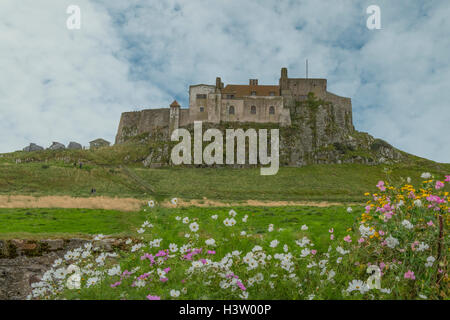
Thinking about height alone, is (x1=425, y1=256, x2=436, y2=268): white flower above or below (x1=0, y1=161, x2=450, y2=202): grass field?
below

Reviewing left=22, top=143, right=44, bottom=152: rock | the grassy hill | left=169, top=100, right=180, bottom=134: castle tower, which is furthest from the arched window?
left=22, top=143, right=44, bottom=152: rock

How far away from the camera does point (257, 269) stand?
571 centimetres

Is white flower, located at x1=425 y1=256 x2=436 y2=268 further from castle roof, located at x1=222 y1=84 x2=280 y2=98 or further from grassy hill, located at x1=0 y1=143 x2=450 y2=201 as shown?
castle roof, located at x1=222 y1=84 x2=280 y2=98

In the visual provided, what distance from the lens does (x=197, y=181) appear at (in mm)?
53812

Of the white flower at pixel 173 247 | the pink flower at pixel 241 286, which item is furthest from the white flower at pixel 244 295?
the white flower at pixel 173 247

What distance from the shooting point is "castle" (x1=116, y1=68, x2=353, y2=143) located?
265ft

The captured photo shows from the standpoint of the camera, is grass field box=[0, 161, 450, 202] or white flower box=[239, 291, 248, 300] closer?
white flower box=[239, 291, 248, 300]

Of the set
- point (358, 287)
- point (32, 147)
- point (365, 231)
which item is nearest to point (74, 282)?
point (358, 287)

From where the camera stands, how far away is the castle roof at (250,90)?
84.3 m

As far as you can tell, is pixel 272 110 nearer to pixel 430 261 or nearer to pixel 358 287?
pixel 430 261

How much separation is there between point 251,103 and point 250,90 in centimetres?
545

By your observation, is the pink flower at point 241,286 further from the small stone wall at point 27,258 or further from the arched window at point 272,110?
the arched window at point 272,110
